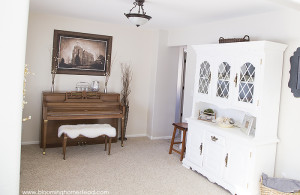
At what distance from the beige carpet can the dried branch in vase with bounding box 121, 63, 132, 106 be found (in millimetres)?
1077

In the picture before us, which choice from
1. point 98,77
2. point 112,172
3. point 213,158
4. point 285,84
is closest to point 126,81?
point 98,77

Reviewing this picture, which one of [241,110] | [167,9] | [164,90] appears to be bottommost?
[241,110]

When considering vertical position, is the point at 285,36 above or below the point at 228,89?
above

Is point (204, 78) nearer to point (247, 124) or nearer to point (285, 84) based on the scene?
point (247, 124)

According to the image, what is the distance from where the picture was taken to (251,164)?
351 centimetres

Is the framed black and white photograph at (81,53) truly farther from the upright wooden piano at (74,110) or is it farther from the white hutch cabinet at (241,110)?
the white hutch cabinet at (241,110)

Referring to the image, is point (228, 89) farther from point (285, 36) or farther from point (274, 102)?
point (285, 36)

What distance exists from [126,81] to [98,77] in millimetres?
595

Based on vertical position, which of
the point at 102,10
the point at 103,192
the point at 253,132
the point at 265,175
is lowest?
the point at 103,192

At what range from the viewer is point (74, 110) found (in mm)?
5082

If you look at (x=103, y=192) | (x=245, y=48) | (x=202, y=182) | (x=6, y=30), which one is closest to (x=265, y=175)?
(x=202, y=182)

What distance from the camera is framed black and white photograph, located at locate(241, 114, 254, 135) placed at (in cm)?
371

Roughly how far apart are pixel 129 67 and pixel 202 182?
119 inches

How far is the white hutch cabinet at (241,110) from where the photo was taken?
3518 millimetres
